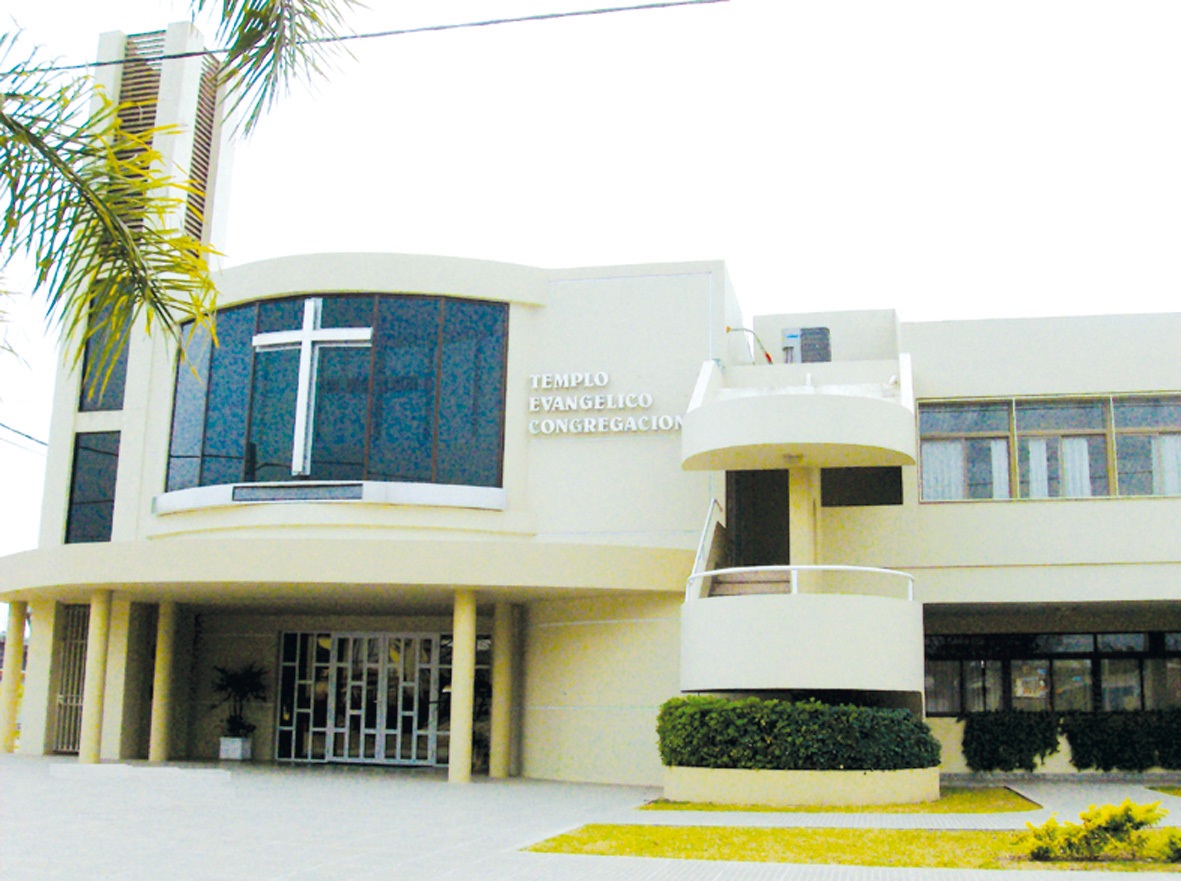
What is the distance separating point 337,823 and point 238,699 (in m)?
11.8

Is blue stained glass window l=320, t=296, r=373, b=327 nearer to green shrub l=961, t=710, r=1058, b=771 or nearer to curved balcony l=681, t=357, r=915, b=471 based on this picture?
curved balcony l=681, t=357, r=915, b=471

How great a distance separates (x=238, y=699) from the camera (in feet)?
80.7

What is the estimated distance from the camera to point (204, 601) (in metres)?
23.2

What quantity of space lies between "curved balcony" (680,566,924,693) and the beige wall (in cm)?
A: 240

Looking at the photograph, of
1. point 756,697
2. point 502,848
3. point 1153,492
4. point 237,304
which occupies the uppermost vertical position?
point 237,304

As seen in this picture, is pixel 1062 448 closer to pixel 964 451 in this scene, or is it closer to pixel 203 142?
pixel 964 451

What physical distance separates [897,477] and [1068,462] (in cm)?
270

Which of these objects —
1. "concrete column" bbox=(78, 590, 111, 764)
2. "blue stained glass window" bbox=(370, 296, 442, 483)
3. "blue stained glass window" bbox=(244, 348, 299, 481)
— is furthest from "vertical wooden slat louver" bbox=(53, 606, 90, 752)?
"blue stained glass window" bbox=(370, 296, 442, 483)

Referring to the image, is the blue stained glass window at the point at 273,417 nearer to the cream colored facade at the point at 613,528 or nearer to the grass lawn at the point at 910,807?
the cream colored facade at the point at 613,528

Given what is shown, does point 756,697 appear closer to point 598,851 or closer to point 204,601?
point 598,851

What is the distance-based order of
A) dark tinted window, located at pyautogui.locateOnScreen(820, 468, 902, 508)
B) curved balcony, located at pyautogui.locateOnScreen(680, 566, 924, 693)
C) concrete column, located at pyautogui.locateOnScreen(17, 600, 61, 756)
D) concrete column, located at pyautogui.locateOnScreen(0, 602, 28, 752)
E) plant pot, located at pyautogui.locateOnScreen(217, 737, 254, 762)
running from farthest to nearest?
1. concrete column, located at pyautogui.locateOnScreen(17, 600, 61, 756)
2. concrete column, located at pyautogui.locateOnScreen(0, 602, 28, 752)
3. plant pot, located at pyautogui.locateOnScreen(217, 737, 254, 762)
4. dark tinted window, located at pyautogui.locateOnScreen(820, 468, 902, 508)
5. curved balcony, located at pyautogui.locateOnScreen(680, 566, 924, 693)

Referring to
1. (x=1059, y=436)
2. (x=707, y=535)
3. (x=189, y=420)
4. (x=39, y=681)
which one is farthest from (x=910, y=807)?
(x=39, y=681)

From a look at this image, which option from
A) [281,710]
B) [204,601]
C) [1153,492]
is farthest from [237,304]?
[1153,492]

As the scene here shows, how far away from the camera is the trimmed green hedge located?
16438 millimetres
